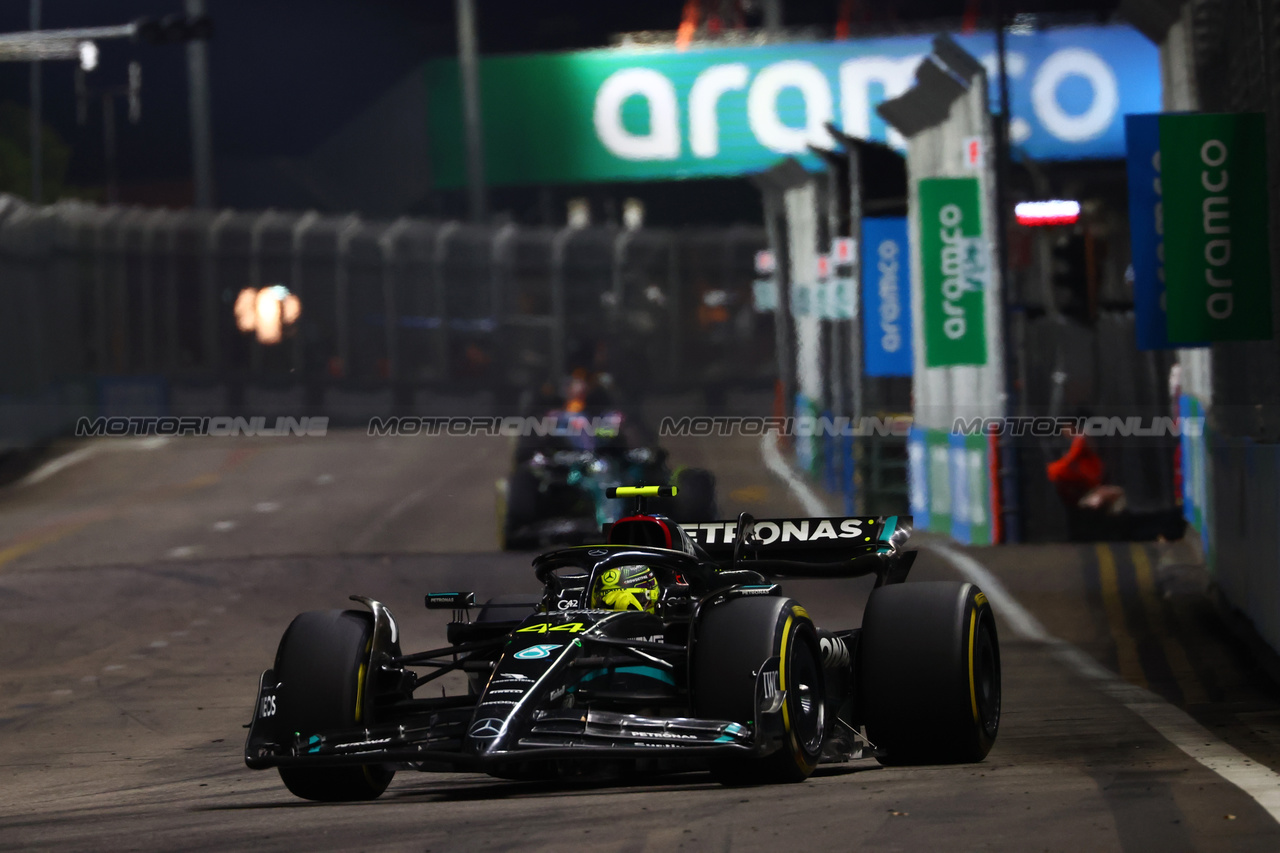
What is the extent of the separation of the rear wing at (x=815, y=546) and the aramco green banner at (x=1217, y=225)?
4418 mm

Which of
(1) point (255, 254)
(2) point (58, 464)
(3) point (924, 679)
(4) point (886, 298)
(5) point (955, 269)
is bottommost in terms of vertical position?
(3) point (924, 679)

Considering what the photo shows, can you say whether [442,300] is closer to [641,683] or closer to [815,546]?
[815,546]

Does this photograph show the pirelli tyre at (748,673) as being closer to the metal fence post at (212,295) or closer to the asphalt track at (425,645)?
the asphalt track at (425,645)

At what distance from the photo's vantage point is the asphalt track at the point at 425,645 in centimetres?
589

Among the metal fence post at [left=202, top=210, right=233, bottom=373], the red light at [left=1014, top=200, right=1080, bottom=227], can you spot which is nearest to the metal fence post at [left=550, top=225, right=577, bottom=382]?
the metal fence post at [left=202, top=210, right=233, bottom=373]

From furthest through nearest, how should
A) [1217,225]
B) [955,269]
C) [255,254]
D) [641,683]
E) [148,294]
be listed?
[255,254]
[148,294]
[955,269]
[1217,225]
[641,683]

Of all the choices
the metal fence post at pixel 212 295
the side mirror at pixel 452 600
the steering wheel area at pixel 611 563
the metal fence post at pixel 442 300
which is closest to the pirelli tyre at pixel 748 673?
the steering wheel area at pixel 611 563

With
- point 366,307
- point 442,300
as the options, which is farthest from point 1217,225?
point 442,300

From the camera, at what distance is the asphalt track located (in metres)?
5.89

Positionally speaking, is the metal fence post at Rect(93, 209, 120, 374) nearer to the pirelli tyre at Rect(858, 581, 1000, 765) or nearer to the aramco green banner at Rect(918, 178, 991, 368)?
the aramco green banner at Rect(918, 178, 991, 368)

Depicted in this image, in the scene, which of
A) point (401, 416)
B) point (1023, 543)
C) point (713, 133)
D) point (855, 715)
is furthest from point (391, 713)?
point (713, 133)

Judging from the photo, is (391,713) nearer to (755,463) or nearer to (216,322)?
(755,463)

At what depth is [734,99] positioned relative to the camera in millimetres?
47312

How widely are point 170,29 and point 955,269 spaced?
15.0 metres
